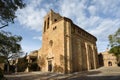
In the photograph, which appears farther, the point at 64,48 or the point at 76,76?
the point at 64,48

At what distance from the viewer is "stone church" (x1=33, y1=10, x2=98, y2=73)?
25.6 m

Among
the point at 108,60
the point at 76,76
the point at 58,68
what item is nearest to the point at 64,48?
the point at 58,68

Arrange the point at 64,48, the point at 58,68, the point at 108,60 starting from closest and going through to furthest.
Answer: the point at 64,48 < the point at 58,68 < the point at 108,60

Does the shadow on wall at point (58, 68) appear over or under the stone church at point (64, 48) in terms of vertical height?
under

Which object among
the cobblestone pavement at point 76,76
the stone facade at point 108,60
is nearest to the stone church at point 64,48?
the cobblestone pavement at point 76,76

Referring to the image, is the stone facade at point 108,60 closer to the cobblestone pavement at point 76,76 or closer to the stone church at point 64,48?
the stone church at point 64,48

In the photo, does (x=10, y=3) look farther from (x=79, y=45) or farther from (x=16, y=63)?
(x=16, y=63)

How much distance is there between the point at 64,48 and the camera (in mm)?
25484

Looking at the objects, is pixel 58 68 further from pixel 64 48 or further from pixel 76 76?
pixel 76 76

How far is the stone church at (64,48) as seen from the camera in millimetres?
25625

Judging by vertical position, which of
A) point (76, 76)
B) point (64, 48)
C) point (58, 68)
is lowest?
point (76, 76)

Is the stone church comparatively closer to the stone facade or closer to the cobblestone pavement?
the cobblestone pavement

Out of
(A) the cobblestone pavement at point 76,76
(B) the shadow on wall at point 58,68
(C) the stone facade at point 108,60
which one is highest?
(C) the stone facade at point 108,60

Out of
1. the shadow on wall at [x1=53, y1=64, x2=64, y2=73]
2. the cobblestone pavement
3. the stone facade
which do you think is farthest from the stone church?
the stone facade
